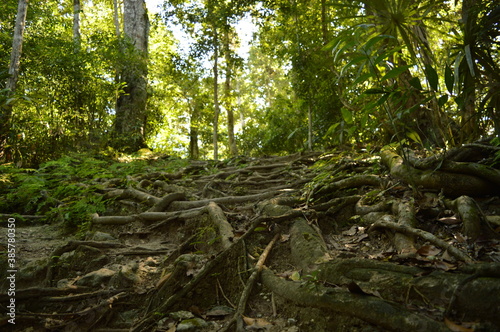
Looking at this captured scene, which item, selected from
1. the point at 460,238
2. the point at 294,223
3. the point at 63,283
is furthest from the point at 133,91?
the point at 460,238

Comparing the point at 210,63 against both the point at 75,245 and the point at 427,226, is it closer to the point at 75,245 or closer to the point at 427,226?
the point at 75,245

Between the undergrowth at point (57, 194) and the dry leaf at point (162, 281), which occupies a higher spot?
the undergrowth at point (57, 194)

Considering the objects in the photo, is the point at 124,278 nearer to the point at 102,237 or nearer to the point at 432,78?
the point at 102,237

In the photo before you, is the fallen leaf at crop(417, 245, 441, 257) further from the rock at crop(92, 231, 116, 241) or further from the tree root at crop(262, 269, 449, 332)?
the rock at crop(92, 231, 116, 241)

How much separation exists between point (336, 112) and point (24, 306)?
7698 millimetres

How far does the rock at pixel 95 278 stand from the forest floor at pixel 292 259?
10 millimetres

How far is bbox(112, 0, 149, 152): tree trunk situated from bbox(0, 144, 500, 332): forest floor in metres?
5.15

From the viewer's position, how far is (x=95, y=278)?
2891 mm

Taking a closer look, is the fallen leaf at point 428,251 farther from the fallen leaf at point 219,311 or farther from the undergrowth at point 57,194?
the undergrowth at point 57,194

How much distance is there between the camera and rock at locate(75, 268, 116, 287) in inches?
112

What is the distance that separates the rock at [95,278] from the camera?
2854mm

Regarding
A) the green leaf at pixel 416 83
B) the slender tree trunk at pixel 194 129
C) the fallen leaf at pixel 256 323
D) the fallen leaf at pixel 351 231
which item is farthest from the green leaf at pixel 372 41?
the slender tree trunk at pixel 194 129

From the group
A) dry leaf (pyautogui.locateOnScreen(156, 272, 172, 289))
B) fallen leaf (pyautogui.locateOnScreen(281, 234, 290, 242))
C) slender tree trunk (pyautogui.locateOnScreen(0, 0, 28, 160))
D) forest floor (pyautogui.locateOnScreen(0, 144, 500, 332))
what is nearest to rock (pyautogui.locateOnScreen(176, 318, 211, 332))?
forest floor (pyautogui.locateOnScreen(0, 144, 500, 332))

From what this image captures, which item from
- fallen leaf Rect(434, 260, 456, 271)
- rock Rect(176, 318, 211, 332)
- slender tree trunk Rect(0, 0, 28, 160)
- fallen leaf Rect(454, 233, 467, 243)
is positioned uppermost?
slender tree trunk Rect(0, 0, 28, 160)
